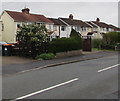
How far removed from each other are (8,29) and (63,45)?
78.8ft

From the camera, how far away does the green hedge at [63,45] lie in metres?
17.4

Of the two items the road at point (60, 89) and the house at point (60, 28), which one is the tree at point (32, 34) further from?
the house at point (60, 28)

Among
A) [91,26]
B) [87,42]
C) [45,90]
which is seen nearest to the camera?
[45,90]

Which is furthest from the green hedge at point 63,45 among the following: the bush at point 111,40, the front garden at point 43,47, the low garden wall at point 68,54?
the bush at point 111,40

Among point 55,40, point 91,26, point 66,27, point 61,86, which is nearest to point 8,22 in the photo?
point 66,27

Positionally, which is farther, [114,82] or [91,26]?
[91,26]

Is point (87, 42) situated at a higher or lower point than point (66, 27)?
lower

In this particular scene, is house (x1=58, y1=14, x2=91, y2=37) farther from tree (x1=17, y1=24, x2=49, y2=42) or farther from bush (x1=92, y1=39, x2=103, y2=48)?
tree (x1=17, y1=24, x2=49, y2=42)

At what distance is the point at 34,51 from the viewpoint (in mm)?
16359

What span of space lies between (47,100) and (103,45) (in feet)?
86.4

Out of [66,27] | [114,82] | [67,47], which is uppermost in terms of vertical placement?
[66,27]

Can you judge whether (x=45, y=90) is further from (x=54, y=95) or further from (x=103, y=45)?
(x=103, y=45)

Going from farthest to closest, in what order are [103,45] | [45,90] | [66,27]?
[66,27] → [103,45] → [45,90]

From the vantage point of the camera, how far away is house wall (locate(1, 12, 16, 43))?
Answer: 123ft
